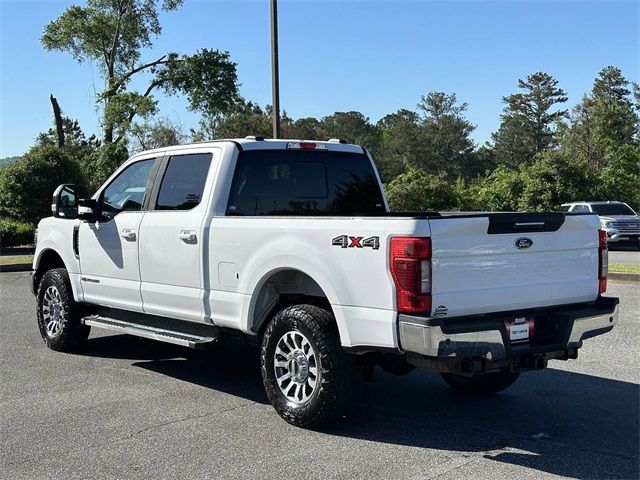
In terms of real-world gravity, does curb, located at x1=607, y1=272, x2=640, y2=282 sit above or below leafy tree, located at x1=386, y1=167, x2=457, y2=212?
below

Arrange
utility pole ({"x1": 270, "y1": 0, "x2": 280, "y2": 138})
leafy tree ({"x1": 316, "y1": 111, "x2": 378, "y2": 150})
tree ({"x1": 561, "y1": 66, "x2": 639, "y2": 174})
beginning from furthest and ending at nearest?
leafy tree ({"x1": 316, "y1": 111, "x2": 378, "y2": 150}) < tree ({"x1": 561, "y1": 66, "x2": 639, "y2": 174}) < utility pole ({"x1": 270, "y1": 0, "x2": 280, "y2": 138})

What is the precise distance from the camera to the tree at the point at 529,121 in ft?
273

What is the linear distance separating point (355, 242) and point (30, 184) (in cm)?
2183

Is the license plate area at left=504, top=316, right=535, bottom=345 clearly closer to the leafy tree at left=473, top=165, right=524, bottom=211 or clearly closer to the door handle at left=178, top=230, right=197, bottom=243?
the door handle at left=178, top=230, right=197, bottom=243

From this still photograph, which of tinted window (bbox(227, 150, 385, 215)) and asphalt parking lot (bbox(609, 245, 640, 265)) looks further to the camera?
asphalt parking lot (bbox(609, 245, 640, 265))

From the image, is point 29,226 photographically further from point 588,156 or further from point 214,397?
point 588,156

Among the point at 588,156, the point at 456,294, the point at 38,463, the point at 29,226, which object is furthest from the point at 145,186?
the point at 588,156

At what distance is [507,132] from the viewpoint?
3376 inches

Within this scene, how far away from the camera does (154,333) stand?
648cm

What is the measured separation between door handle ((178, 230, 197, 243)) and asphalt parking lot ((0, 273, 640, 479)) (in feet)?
4.31

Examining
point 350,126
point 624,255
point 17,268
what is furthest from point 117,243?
point 350,126

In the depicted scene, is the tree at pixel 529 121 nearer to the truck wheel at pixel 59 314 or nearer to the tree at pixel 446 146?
the tree at pixel 446 146

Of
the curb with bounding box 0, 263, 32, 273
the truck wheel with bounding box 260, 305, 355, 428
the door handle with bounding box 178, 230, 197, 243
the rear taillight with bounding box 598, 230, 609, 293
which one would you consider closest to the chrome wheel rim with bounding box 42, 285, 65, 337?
the door handle with bounding box 178, 230, 197, 243

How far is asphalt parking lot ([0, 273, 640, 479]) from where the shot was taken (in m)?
4.53
